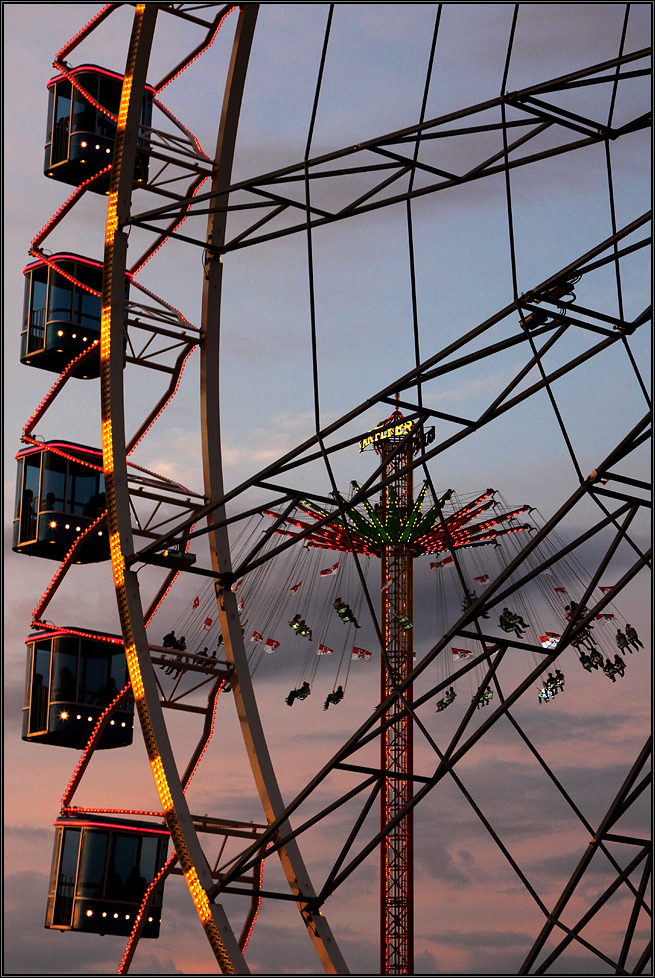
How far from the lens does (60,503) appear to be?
25844mm

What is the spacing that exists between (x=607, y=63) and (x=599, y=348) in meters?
3.19

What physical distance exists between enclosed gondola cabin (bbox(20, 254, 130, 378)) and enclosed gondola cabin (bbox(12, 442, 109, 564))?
1484 millimetres

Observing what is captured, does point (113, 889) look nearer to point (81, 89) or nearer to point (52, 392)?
point (52, 392)

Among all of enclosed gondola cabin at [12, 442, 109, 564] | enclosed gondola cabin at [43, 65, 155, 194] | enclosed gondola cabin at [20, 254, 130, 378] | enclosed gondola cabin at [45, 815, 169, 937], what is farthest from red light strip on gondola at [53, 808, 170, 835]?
enclosed gondola cabin at [43, 65, 155, 194]

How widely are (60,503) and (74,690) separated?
127 inches


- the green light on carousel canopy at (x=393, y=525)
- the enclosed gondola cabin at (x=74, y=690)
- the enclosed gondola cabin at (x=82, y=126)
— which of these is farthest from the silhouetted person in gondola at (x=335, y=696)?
the green light on carousel canopy at (x=393, y=525)

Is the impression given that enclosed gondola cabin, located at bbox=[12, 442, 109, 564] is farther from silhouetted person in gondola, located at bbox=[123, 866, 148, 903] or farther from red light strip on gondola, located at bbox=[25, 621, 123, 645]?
silhouetted person in gondola, located at bbox=[123, 866, 148, 903]

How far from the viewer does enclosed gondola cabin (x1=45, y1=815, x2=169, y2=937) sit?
23344mm

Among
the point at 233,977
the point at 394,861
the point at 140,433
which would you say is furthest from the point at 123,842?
the point at 394,861

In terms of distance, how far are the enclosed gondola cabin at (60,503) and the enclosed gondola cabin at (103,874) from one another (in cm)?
458

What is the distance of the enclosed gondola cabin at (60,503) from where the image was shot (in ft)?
84.3

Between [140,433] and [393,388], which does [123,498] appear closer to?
[140,433]

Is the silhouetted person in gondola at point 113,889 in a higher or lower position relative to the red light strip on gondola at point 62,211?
lower

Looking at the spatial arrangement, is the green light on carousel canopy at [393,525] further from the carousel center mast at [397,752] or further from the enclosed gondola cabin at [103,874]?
the enclosed gondola cabin at [103,874]
